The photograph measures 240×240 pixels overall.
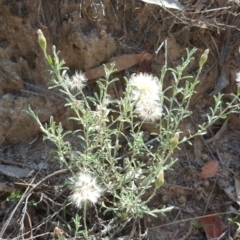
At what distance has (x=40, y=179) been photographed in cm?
270

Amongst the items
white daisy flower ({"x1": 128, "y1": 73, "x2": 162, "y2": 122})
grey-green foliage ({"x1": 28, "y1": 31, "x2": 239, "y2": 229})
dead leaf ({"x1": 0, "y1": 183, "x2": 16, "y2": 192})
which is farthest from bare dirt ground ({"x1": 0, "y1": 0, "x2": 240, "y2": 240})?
white daisy flower ({"x1": 128, "y1": 73, "x2": 162, "y2": 122})

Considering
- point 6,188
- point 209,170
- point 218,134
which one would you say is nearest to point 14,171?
point 6,188

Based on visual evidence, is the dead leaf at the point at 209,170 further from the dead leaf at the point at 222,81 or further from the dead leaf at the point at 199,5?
the dead leaf at the point at 199,5

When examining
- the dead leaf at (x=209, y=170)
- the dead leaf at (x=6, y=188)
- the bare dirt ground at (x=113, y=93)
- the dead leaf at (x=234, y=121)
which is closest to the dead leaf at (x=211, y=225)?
the bare dirt ground at (x=113, y=93)

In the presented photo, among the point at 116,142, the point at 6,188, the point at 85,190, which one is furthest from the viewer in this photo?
the point at 6,188

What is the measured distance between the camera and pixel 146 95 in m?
2.27

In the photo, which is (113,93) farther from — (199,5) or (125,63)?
(199,5)

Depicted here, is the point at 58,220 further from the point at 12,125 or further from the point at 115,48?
the point at 115,48

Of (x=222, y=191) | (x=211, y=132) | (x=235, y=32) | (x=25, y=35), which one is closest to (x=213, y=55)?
(x=235, y=32)

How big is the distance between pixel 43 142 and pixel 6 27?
2.37ft

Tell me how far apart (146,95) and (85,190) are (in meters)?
0.54

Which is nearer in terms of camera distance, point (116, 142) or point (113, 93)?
point (116, 142)

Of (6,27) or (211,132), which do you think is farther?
(211,132)

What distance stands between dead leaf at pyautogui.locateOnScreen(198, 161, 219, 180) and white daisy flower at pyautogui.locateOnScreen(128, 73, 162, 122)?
0.71 m
